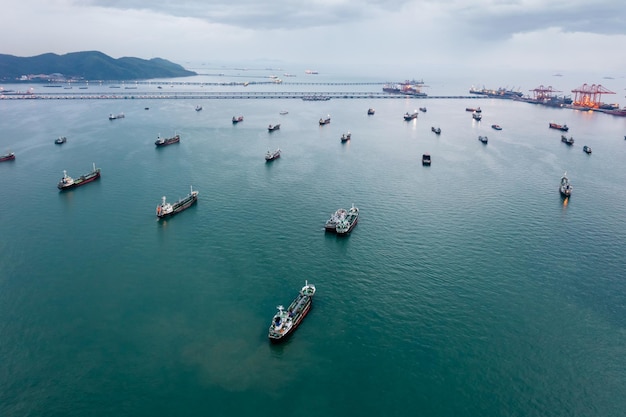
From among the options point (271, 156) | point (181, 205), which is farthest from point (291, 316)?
point (271, 156)

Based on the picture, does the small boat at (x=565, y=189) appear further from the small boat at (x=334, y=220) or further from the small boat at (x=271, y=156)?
the small boat at (x=271, y=156)

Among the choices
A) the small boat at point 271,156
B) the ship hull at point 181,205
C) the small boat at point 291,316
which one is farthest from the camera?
the small boat at point 271,156

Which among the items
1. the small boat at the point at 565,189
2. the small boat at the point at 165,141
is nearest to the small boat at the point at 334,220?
the small boat at the point at 565,189

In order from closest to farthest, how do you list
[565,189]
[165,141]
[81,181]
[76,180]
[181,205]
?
[181,205] → [565,189] → [76,180] → [81,181] → [165,141]

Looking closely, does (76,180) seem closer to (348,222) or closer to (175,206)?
(175,206)

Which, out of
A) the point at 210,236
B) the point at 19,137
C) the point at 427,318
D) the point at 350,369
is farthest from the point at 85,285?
the point at 19,137
